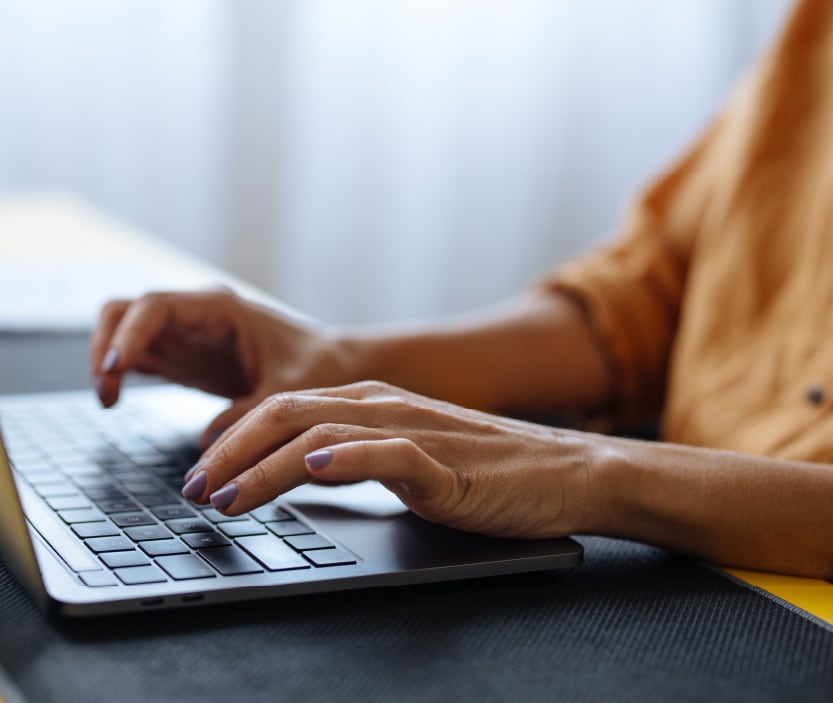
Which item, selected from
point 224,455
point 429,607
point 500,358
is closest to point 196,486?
point 224,455

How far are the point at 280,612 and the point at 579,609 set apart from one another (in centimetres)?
14

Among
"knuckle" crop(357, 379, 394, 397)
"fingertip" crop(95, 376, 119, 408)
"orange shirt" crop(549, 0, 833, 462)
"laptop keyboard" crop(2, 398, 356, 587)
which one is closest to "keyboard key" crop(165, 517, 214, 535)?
"laptop keyboard" crop(2, 398, 356, 587)

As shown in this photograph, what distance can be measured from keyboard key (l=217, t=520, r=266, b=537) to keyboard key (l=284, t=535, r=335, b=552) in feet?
0.06

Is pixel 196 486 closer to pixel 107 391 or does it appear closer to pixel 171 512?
pixel 171 512

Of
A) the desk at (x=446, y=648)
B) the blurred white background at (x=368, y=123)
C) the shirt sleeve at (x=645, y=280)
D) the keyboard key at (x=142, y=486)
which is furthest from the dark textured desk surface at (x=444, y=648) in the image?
the blurred white background at (x=368, y=123)

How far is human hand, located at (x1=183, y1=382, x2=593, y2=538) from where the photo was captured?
559mm

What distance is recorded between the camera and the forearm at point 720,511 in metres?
0.62

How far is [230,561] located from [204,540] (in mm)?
31

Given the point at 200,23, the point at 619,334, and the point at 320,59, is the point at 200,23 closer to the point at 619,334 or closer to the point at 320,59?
the point at 320,59

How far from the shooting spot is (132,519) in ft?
1.96

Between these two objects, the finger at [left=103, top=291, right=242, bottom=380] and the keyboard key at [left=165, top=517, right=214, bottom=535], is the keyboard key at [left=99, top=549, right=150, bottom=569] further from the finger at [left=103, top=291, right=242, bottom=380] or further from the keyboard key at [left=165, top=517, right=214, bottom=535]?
the finger at [left=103, top=291, right=242, bottom=380]

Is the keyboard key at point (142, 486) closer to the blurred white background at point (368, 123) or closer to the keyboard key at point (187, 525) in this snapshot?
the keyboard key at point (187, 525)

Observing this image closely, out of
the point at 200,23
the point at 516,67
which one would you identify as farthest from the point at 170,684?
the point at 516,67

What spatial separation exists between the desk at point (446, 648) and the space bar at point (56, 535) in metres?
0.03
